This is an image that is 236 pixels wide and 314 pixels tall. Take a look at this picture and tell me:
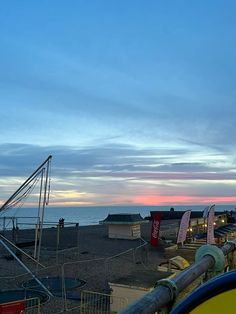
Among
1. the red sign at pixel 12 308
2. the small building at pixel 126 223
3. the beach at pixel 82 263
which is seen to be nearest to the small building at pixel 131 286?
the beach at pixel 82 263

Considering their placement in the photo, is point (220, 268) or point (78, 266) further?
point (78, 266)

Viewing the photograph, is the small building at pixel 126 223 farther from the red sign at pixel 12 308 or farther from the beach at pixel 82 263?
the red sign at pixel 12 308

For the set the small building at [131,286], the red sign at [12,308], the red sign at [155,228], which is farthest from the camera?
the red sign at [155,228]

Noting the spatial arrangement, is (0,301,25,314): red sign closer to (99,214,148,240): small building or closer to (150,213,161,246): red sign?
(150,213,161,246): red sign

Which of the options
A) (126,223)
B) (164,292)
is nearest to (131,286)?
(164,292)

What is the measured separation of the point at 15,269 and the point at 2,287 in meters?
4.78

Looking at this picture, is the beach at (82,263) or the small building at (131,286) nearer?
the small building at (131,286)

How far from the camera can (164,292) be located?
2.63 meters

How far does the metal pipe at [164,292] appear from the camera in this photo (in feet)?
7.26

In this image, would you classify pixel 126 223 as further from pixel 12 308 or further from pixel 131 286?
pixel 12 308

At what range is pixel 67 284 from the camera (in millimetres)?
19438

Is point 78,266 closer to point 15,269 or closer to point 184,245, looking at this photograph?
point 15,269

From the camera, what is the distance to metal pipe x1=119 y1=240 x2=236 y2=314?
2.21 metres

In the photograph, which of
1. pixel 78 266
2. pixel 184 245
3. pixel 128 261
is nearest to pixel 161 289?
pixel 78 266
